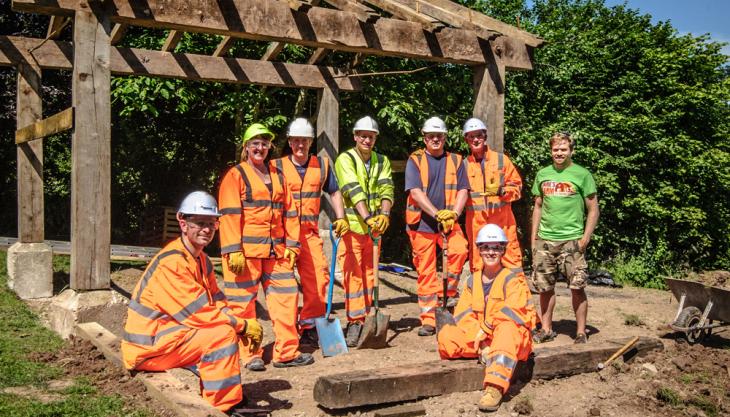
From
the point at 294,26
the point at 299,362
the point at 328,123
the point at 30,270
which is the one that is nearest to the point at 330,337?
the point at 299,362

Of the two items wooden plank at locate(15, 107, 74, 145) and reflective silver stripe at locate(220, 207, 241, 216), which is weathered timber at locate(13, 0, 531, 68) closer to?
wooden plank at locate(15, 107, 74, 145)

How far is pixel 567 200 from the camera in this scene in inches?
263

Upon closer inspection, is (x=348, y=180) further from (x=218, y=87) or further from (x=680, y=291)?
(x=218, y=87)

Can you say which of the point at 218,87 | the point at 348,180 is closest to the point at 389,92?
the point at 218,87

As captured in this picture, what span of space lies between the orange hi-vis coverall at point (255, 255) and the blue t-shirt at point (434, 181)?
1.57 m

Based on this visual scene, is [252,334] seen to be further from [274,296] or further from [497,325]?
[497,325]

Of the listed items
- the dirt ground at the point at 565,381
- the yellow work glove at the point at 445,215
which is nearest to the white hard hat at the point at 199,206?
the dirt ground at the point at 565,381

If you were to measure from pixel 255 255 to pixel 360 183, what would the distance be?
1.46 meters

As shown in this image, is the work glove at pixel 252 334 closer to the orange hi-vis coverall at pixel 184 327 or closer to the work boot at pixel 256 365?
the orange hi-vis coverall at pixel 184 327

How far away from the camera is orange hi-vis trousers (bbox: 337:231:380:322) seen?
269 inches

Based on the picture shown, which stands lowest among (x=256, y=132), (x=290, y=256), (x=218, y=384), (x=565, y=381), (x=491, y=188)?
(x=565, y=381)

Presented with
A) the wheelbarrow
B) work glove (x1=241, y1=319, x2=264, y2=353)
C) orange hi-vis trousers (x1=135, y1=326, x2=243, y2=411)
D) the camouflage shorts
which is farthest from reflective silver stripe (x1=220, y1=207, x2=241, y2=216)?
the wheelbarrow

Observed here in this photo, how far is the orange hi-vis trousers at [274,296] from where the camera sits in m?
6.05

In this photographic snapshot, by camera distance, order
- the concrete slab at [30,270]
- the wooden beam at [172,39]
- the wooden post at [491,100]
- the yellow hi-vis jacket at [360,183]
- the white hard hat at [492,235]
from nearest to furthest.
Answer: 1. the white hard hat at [492,235]
2. the yellow hi-vis jacket at [360,183]
3. the wooden post at [491,100]
4. the wooden beam at [172,39]
5. the concrete slab at [30,270]
